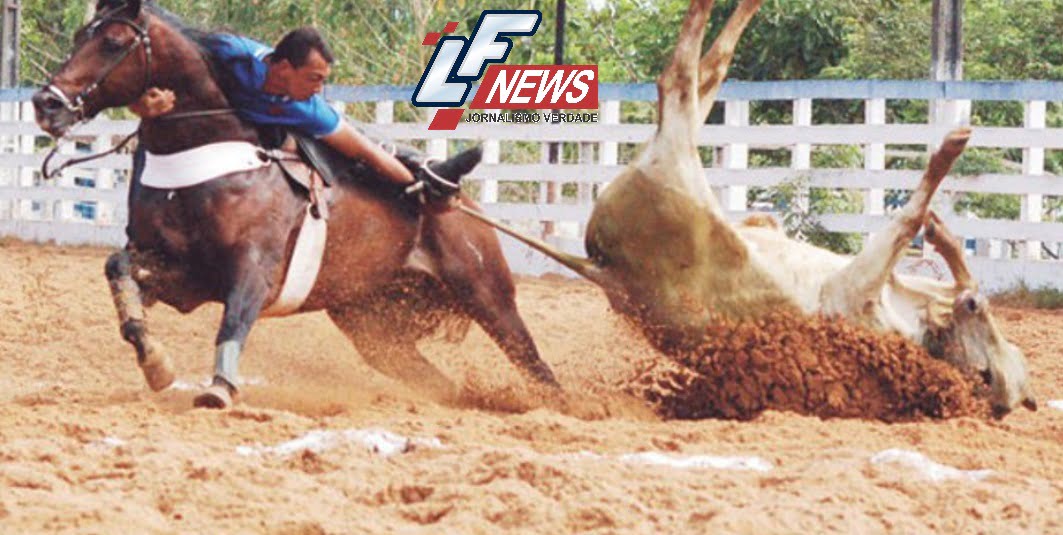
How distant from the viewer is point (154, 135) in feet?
20.8

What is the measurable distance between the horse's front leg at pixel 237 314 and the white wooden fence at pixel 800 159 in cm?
584

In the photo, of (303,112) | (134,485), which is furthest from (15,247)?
(134,485)

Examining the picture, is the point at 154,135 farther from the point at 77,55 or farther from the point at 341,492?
the point at 341,492

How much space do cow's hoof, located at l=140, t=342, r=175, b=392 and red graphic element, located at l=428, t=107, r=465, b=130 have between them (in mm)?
9678

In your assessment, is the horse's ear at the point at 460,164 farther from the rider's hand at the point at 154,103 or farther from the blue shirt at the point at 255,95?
the rider's hand at the point at 154,103

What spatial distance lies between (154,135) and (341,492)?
2.35 m

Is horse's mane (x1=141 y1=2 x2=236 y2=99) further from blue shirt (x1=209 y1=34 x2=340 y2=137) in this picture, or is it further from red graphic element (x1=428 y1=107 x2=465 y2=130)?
red graphic element (x1=428 y1=107 x2=465 y2=130)

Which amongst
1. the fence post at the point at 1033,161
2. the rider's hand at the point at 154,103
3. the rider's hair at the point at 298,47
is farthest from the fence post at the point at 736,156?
the rider's hand at the point at 154,103

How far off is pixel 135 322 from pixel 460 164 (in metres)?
1.64

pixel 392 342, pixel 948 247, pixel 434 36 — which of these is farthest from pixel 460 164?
pixel 434 36

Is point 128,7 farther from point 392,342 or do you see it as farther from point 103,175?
point 103,175

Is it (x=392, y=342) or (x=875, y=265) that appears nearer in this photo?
(x=875, y=265)

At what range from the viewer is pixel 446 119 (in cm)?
1617

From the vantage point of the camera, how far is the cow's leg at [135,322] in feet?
20.2
